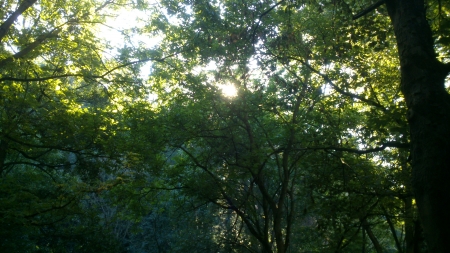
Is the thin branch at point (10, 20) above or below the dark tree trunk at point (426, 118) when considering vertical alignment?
above

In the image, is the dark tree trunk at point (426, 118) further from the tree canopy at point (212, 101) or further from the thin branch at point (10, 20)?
the thin branch at point (10, 20)

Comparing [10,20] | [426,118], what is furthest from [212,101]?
[426,118]

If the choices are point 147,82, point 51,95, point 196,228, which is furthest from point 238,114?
point 196,228

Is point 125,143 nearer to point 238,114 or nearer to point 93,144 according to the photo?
point 93,144

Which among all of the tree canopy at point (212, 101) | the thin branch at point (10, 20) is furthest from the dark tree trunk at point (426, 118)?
the thin branch at point (10, 20)

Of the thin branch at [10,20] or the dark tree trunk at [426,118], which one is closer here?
the dark tree trunk at [426,118]

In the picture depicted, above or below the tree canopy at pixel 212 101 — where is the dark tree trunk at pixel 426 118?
below

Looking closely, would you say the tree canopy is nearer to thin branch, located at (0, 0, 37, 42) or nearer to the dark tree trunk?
thin branch, located at (0, 0, 37, 42)

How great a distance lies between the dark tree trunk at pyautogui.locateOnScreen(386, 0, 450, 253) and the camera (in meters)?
3.04

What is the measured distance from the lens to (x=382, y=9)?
6.56 metres

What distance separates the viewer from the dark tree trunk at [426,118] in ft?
9.96

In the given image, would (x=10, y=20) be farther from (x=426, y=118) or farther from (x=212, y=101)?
(x=426, y=118)

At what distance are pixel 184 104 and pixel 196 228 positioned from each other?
9.65m

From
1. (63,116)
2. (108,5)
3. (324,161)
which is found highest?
(108,5)
